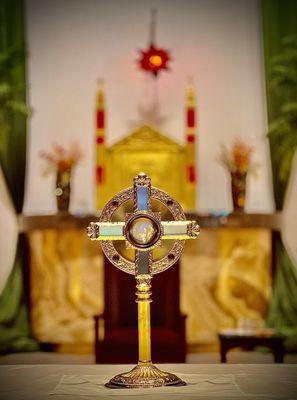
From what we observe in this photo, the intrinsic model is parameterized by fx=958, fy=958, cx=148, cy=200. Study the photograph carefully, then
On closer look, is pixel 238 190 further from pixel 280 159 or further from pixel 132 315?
pixel 132 315

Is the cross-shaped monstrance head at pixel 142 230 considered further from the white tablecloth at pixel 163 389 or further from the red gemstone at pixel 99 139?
the red gemstone at pixel 99 139

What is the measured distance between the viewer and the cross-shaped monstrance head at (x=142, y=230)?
3529 millimetres

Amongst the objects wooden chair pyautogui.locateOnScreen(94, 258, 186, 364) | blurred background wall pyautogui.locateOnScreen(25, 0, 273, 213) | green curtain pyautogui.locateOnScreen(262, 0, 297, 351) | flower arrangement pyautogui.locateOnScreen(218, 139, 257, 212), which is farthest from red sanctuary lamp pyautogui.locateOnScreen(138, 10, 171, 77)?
wooden chair pyautogui.locateOnScreen(94, 258, 186, 364)

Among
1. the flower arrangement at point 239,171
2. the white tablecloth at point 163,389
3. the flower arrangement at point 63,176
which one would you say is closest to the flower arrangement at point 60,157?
the flower arrangement at point 63,176

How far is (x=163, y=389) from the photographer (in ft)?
11.1

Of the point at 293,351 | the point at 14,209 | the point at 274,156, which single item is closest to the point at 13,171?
the point at 14,209

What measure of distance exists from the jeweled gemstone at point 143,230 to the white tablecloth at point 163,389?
537mm

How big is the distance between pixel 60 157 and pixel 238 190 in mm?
1679

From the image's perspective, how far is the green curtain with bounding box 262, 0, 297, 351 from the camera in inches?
335

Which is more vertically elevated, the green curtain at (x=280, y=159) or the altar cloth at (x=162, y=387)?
the green curtain at (x=280, y=159)

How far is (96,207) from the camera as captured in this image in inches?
348

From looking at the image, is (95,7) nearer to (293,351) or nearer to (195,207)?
(195,207)

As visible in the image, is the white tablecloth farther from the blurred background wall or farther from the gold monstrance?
the blurred background wall

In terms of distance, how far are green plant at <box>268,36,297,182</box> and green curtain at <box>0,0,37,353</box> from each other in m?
2.28
